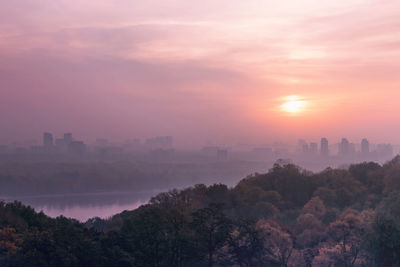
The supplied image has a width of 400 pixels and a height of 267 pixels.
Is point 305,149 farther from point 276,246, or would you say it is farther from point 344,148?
point 276,246

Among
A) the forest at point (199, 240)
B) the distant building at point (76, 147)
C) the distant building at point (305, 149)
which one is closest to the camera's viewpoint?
the forest at point (199, 240)

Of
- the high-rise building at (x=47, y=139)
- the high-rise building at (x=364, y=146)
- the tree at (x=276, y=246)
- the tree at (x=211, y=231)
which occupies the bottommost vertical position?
the tree at (x=276, y=246)

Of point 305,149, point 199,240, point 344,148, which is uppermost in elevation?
point 305,149

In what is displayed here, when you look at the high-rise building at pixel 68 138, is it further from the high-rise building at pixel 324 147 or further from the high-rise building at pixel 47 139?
the high-rise building at pixel 324 147

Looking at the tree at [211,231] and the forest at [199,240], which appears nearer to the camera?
the forest at [199,240]

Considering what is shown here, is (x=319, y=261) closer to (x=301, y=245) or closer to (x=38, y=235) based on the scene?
(x=301, y=245)

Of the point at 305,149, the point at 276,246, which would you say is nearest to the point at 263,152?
the point at 305,149

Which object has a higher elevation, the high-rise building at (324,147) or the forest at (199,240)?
the high-rise building at (324,147)

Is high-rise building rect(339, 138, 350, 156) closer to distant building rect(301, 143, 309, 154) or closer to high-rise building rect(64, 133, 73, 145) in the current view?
distant building rect(301, 143, 309, 154)

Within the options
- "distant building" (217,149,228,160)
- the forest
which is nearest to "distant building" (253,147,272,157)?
"distant building" (217,149,228,160)

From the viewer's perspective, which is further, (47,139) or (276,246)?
(47,139)

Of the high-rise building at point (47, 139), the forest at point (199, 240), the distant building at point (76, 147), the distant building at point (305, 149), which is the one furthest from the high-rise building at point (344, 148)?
the forest at point (199, 240)
